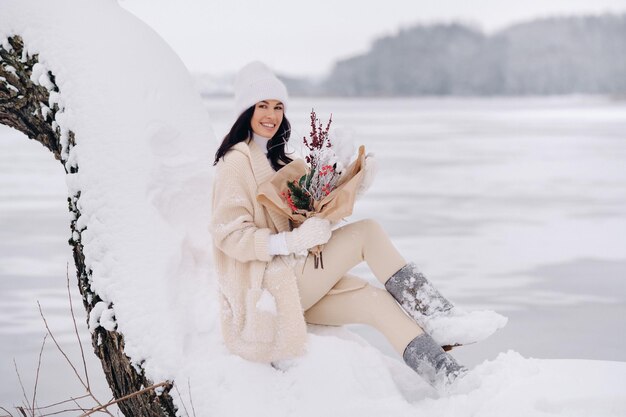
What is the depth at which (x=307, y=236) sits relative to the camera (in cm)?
310

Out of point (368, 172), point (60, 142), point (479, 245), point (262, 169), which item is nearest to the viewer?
point (368, 172)

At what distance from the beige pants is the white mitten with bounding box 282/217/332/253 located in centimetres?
10

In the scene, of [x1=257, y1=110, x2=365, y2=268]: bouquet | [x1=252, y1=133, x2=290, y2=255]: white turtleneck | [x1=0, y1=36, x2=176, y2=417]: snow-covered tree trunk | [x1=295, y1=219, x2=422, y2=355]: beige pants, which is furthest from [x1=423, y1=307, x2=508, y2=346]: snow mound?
[x1=0, y1=36, x2=176, y2=417]: snow-covered tree trunk

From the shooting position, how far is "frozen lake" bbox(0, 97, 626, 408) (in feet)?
17.9

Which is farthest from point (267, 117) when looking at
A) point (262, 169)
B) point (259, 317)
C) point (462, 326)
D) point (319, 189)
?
point (462, 326)

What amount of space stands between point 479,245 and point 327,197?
5.58m

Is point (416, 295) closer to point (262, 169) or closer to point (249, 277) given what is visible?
point (249, 277)

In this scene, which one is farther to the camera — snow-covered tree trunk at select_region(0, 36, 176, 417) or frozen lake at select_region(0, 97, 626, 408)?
frozen lake at select_region(0, 97, 626, 408)

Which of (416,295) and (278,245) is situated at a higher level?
(278,245)

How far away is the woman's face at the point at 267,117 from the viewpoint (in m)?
3.37

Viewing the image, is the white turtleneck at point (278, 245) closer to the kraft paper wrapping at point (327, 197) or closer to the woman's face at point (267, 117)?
the kraft paper wrapping at point (327, 197)

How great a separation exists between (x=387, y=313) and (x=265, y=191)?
67cm

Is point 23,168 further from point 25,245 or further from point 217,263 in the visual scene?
point 217,263

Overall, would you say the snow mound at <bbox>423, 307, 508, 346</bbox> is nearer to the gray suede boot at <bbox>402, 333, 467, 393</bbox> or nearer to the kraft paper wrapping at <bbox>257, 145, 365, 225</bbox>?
the gray suede boot at <bbox>402, 333, 467, 393</bbox>
